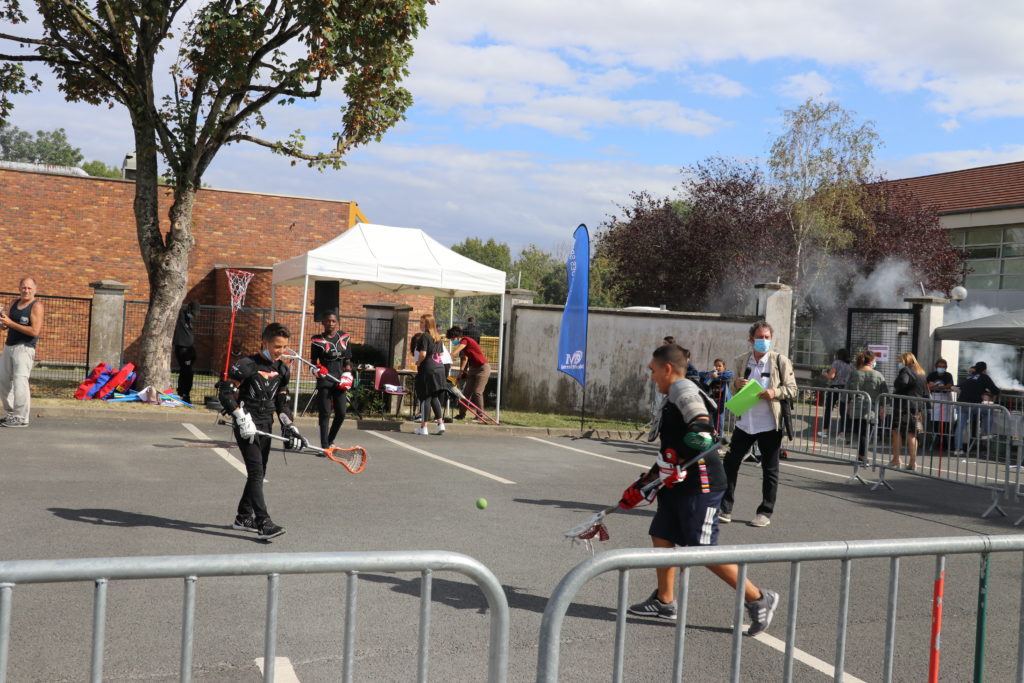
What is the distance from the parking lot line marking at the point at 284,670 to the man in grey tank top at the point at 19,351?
820 centimetres

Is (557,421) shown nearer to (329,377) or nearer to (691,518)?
(329,377)

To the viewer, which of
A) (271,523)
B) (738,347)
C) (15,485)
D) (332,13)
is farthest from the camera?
(738,347)

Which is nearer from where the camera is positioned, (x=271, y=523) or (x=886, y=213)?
(x=271, y=523)

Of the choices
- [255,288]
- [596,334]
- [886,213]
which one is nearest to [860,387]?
[596,334]

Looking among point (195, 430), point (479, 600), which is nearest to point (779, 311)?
point (195, 430)

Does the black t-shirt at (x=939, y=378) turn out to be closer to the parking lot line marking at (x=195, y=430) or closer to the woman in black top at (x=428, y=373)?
the woman in black top at (x=428, y=373)

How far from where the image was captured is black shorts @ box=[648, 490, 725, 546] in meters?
5.30

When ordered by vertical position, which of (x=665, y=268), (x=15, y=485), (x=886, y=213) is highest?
(x=886, y=213)

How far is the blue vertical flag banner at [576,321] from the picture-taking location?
15273mm

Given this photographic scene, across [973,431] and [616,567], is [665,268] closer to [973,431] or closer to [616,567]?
[973,431]

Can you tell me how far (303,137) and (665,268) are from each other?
63.1 feet

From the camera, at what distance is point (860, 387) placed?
13391mm

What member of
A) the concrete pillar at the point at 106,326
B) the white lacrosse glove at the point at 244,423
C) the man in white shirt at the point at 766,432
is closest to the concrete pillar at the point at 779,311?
the man in white shirt at the point at 766,432

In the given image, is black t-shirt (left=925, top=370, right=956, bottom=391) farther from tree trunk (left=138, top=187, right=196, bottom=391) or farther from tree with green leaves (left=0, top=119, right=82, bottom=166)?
tree with green leaves (left=0, top=119, right=82, bottom=166)
